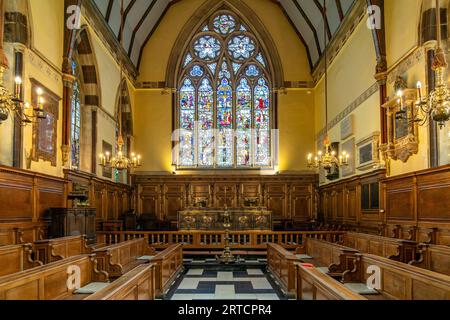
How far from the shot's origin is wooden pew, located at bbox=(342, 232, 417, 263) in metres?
8.00

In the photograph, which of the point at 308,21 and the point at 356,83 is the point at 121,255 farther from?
the point at 308,21

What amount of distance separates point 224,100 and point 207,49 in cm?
265

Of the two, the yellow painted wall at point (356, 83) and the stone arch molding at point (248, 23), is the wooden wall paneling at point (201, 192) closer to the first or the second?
the stone arch molding at point (248, 23)

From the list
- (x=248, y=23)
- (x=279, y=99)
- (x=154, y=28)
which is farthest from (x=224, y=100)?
(x=154, y=28)

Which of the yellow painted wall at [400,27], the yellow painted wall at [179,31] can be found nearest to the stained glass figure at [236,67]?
the yellow painted wall at [179,31]

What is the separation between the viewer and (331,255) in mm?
8734

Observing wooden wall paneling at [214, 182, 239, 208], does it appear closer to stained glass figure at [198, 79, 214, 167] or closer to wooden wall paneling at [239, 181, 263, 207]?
wooden wall paneling at [239, 181, 263, 207]

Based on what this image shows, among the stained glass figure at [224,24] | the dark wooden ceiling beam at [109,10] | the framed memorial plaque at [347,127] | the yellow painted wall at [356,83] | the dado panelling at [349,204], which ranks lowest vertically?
the dado panelling at [349,204]

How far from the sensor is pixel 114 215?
1711 centimetres

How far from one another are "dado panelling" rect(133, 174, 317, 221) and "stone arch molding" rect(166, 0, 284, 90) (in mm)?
4448

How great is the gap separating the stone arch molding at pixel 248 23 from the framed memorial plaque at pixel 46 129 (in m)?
9.81

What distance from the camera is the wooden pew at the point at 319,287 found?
4.10m

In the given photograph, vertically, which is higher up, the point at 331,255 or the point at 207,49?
the point at 207,49

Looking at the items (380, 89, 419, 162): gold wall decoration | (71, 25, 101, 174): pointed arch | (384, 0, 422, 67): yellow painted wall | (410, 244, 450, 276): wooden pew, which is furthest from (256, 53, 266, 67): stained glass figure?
(410, 244, 450, 276): wooden pew
